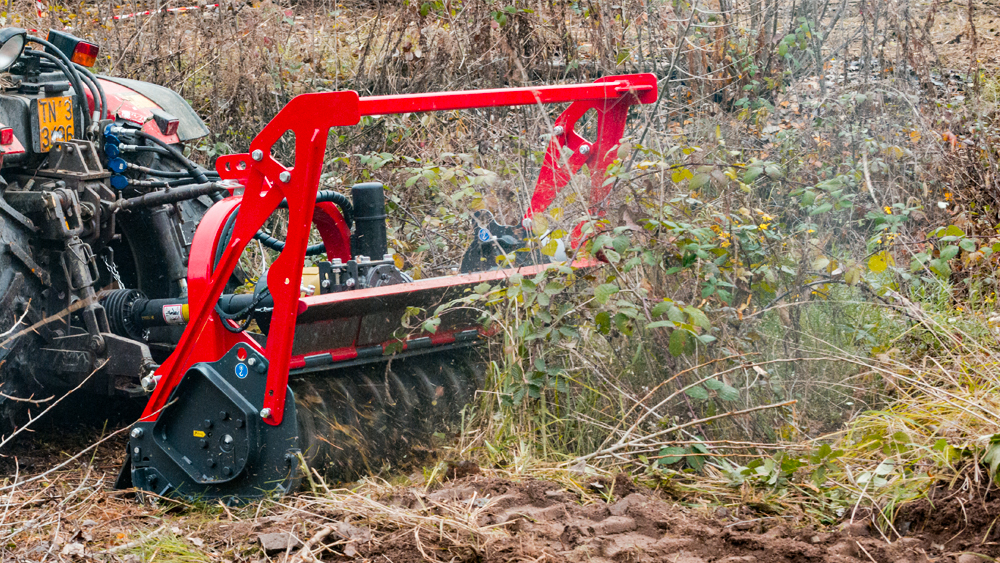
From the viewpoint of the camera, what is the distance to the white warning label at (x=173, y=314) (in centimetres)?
369

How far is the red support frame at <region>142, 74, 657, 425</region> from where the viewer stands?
9.57ft

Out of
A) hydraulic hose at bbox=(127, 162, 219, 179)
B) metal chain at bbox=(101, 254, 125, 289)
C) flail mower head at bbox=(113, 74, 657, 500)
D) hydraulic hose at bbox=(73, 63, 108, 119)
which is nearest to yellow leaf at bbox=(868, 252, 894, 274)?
flail mower head at bbox=(113, 74, 657, 500)

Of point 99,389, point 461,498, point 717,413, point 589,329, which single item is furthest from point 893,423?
point 99,389

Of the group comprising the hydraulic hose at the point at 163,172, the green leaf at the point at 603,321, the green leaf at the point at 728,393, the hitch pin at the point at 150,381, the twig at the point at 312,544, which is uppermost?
the hydraulic hose at the point at 163,172

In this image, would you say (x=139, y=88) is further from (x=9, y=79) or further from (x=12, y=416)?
(x=12, y=416)

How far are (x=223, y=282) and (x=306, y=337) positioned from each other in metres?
0.35

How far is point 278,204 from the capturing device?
3115mm

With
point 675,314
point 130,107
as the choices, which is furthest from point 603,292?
point 130,107

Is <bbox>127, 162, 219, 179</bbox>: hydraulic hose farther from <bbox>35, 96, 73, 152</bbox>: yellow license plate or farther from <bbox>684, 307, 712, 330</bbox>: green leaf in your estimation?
<bbox>684, 307, 712, 330</bbox>: green leaf

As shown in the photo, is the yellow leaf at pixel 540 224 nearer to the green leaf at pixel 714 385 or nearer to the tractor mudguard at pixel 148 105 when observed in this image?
the green leaf at pixel 714 385

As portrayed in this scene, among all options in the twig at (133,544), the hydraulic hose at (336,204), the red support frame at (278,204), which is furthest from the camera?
the hydraulic hose at (336,204)

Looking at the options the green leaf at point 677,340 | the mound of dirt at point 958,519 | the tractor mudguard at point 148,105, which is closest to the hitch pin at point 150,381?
the tractor mudguard at point 148,105

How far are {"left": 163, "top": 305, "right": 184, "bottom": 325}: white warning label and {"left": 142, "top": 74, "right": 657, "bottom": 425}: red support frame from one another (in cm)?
45

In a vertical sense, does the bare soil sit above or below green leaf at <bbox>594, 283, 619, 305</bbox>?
below
